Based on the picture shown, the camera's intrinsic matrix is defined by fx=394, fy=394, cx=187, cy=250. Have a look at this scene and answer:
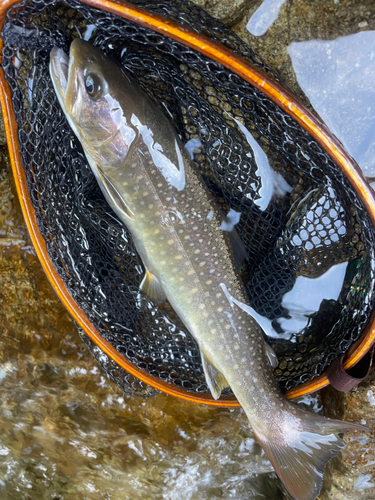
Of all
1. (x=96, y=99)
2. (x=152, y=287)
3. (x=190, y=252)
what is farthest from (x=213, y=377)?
(x=96, y=99)

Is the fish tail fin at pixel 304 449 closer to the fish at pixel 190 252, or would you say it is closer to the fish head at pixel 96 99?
the fish at pixel 190 252

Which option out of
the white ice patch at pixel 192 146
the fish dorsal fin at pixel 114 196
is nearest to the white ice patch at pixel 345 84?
the white ice patch at pixel 192 146

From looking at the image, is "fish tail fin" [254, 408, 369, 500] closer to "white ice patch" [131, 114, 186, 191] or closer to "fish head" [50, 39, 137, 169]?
"white ice patch" [131, 114, 186, 191]

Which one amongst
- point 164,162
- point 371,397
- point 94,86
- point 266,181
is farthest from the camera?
point 371,397

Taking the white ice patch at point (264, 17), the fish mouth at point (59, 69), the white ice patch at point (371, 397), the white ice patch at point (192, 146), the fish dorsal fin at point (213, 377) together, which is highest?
the white ice patch at point (264, 17)

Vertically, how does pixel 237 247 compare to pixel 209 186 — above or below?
below

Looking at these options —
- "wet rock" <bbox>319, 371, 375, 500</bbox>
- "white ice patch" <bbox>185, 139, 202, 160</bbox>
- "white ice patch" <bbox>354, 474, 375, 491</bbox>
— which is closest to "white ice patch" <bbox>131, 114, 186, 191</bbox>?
"white ice patch" <bbox>185, 139, 202, 160</bbox>

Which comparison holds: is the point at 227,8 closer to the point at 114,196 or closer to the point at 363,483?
the point at 114,196
